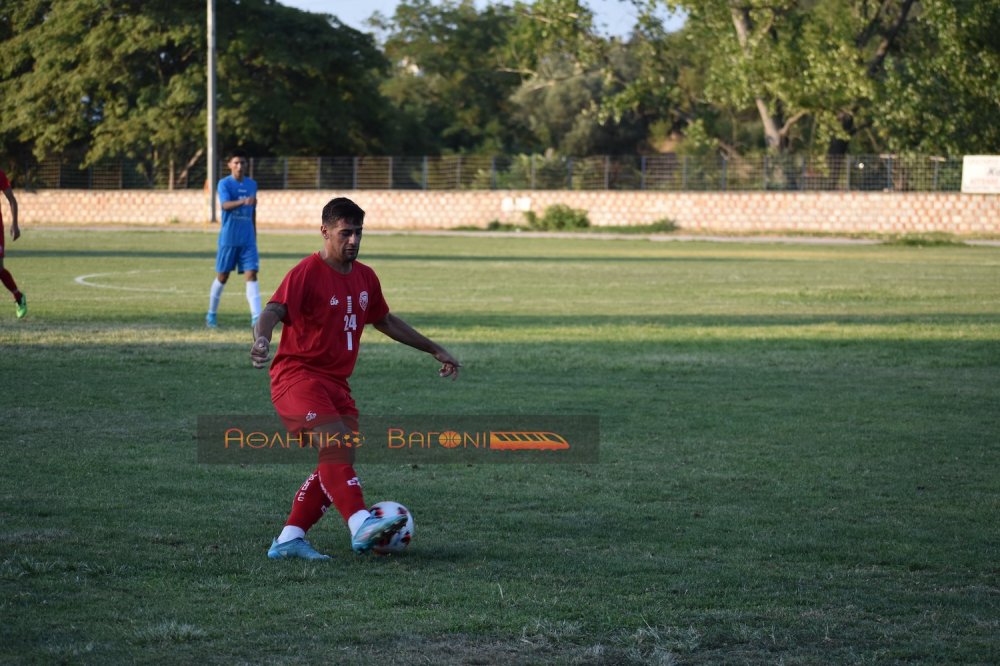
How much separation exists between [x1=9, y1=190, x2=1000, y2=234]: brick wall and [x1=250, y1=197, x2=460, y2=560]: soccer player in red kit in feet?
139

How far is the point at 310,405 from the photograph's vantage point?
19.7ft

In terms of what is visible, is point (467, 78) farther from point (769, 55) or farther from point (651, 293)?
point (651, 293)

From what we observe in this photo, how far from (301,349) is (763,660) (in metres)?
2.62

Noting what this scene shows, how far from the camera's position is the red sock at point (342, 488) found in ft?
19.4

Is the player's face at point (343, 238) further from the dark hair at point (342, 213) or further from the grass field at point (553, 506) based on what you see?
the grass field at point (553, 506)

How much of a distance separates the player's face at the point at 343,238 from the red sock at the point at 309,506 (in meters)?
1.03

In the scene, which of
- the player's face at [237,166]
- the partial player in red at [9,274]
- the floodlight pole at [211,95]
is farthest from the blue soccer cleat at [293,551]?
the floodlight pole at [211,95]

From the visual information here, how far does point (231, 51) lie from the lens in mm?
57031

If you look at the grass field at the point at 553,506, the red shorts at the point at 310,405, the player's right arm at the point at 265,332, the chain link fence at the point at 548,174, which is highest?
the chain link fence at the point at 548,174

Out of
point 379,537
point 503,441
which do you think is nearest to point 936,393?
point 503,441

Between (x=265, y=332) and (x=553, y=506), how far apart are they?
2.21m

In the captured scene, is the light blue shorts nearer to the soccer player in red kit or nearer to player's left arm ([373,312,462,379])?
player's left arm ([373,312,462,379])

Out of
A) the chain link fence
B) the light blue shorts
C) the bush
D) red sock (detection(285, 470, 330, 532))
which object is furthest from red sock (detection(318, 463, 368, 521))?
the bush

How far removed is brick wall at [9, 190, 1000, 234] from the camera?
45969 millimetres
